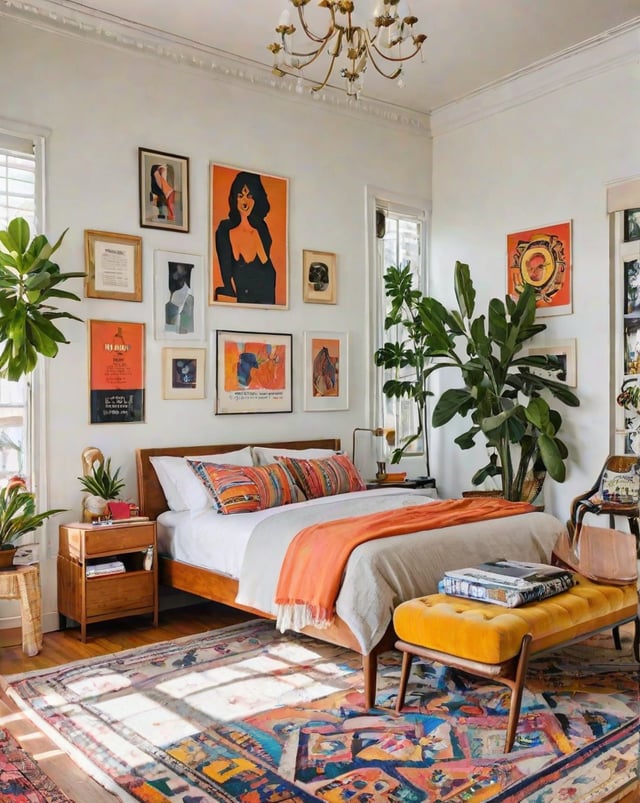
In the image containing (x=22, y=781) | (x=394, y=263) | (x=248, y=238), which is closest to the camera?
(x=22, y=781)

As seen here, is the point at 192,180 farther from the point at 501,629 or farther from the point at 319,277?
the point at 501,629

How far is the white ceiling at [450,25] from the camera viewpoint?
4.67m

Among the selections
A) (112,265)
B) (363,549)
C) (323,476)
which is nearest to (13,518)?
(112,265)

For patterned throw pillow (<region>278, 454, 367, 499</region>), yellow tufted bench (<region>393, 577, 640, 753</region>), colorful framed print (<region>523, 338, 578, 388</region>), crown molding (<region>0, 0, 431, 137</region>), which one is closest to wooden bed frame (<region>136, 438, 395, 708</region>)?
yellow tufted bench (<region>393, 577, 640, 753</region>)

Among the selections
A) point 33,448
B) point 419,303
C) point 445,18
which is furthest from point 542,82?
point 33,448

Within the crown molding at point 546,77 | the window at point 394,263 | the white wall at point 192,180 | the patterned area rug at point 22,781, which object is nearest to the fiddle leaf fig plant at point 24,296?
the white wall at point 192,180

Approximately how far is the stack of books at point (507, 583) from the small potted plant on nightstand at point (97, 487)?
6.89 ft

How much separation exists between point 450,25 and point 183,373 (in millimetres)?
2763

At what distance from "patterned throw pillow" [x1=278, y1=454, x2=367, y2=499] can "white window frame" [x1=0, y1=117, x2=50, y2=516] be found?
4.70ft

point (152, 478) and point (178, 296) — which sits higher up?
point (178, 296)

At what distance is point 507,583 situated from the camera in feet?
10.5

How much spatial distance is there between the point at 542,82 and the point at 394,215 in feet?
4.80

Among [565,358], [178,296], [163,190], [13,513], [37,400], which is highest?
[163,190]

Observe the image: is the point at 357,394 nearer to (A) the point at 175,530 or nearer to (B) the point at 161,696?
(A) the point at 175,530
